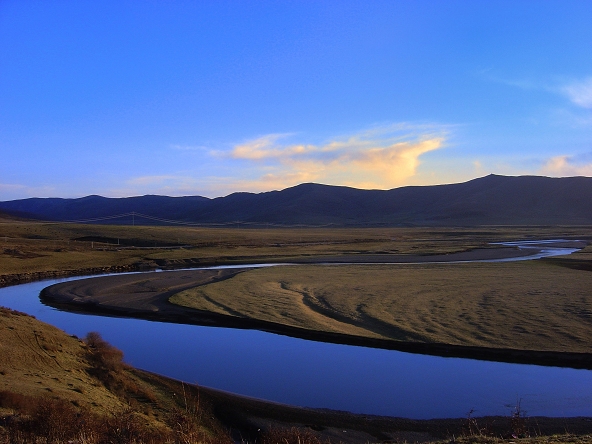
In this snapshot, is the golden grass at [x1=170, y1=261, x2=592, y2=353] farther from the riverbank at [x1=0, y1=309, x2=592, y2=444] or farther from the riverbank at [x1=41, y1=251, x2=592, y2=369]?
the riverbank at [x1=0, y1=309, x2=592, y2=444]

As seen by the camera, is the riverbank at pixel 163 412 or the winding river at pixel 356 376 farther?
the winding river at pixel 356 376

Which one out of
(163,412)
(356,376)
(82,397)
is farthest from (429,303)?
(82,397)

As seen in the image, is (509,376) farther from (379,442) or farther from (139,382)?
(139,382)

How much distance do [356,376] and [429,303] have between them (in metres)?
9.24

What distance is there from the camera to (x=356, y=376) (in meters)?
13.9

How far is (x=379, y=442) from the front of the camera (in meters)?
9.72

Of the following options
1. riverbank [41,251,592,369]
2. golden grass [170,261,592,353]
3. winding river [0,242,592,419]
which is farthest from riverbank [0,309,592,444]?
golden grass [170,261,592,353]

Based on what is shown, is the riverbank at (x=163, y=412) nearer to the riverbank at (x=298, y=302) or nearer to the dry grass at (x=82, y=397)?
the dry grass at (x=82, y=397)

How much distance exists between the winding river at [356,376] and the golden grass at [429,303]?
184 centimetres

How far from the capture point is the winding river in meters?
11.8

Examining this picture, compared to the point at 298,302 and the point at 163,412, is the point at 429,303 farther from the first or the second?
the point at 163,412

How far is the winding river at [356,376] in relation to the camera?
11.8m

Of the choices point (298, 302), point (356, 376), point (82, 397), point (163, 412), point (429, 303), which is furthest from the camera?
point (298, 302)

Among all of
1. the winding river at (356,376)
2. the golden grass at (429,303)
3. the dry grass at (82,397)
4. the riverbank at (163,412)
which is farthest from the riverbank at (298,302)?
the dry grass at (82,397)
